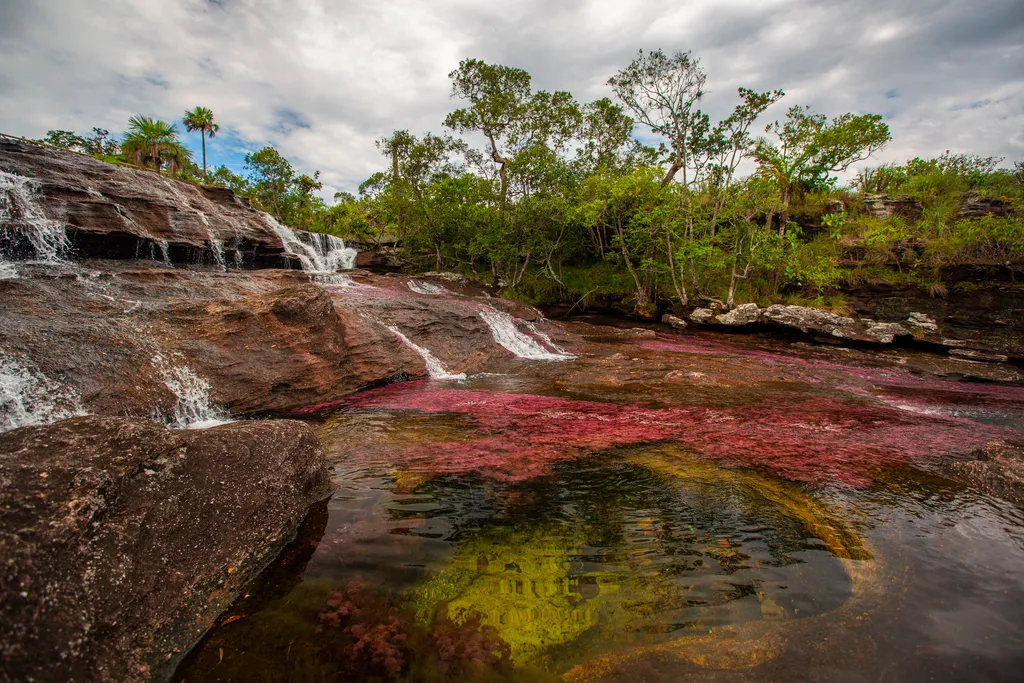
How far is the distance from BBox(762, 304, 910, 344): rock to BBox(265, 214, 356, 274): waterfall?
902 inches

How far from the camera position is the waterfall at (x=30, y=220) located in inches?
469

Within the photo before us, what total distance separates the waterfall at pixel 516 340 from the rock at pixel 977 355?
16263 millimetres

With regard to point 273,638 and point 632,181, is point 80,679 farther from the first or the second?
point 632,181

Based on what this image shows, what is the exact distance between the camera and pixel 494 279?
29.4 metres

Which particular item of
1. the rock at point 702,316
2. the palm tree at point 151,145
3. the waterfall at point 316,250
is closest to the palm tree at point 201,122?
the palm tree at point 151,145

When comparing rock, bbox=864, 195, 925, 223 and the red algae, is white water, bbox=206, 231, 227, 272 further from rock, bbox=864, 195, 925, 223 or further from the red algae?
rock, bbox=864, 195, 925, 223

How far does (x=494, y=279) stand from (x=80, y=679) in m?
27.9

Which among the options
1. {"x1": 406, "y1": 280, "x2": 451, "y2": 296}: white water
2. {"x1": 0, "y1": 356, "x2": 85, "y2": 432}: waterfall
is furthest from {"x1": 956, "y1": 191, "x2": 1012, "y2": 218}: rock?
{"x1": 0, "y1": 356, "x2": 85, "y2": 432}: waterfall

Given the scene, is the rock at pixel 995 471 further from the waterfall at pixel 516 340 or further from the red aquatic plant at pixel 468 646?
the waterfall at pixel 516 340

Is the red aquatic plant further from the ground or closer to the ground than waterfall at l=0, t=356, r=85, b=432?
closer to the ground

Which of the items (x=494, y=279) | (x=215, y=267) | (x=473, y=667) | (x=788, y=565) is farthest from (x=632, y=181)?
(x=473, y=667)

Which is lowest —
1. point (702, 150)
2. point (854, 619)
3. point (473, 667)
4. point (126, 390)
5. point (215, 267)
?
point (473, 667)

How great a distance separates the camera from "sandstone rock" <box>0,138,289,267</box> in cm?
1322

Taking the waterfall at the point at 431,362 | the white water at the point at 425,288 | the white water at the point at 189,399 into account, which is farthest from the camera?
the white water at the point at 425,288
